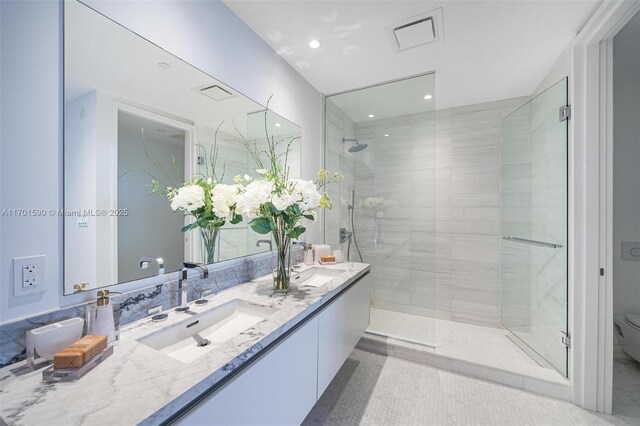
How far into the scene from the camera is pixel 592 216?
1.57 m

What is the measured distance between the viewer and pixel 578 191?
1.63 m

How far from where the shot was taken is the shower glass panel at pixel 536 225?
72.1 inches

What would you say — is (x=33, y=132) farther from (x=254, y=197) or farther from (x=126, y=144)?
(x=254, y=197)

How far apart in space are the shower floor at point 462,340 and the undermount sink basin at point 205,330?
1523 mm

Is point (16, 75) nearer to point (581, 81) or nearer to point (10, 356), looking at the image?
point (10, 356)

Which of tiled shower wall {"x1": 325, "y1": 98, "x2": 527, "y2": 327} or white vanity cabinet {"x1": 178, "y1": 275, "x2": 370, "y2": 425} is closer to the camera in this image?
white vanity cabinet {"x1": 178, "y1": 275, "x2": 370, "y2": 425}

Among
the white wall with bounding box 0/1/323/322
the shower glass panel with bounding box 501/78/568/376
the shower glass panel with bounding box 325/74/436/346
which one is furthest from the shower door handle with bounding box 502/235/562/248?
the white wall with bounding box 0/1/323/322

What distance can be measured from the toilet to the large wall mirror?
3.14 metres

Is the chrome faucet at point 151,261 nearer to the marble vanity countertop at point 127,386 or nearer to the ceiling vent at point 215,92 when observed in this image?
the marble vanity countertop at point 127,386

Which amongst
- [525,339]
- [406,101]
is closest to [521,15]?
[406,101]

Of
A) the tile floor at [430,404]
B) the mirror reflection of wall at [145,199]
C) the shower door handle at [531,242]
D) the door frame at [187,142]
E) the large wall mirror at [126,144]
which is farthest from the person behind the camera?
the shower door handle at [531,242]

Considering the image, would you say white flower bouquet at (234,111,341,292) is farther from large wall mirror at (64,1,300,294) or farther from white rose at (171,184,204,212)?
large wall mirror at (64,1,300,294)

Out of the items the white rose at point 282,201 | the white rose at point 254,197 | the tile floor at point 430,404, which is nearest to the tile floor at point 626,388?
the tile floor at point 430,404

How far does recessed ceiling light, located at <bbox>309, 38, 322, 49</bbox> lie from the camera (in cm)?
179
